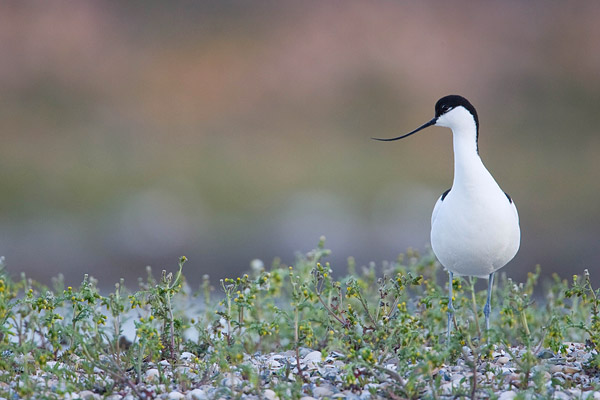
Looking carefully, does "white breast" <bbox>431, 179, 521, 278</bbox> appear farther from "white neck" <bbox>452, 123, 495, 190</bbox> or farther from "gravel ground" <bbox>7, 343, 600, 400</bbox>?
"gravel ground" <bbox>7, 343, 600, 400</bbox>

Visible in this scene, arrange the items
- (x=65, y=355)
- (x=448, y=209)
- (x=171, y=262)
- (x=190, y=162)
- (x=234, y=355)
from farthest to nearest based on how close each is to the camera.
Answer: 1. (x=190, y=162)
2. (x=171, y=262)
3. (x=448, y=209)
4. (x=65, y=355)
5. (x=234, y=355)

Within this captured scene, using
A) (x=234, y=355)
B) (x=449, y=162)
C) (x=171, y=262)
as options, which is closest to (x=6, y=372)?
(x=234, y=355)

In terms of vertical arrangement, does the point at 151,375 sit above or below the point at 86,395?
above

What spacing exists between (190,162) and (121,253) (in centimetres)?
345

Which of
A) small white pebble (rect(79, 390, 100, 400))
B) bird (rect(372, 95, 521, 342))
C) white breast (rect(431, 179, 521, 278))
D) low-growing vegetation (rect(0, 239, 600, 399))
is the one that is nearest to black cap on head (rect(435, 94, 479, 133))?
bird (rect(372, 95, 521, 342))

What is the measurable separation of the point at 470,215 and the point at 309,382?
4.15ft

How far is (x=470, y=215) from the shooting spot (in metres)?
4.38

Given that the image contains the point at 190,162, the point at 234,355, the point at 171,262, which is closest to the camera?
the point at 234,355

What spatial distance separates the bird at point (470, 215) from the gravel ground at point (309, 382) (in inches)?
21.1

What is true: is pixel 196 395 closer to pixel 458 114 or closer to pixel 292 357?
pixel 292 357

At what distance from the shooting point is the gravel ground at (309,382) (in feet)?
12.0

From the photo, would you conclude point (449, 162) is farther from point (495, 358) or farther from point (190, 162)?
point (495, 358)

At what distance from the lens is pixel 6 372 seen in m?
4.16

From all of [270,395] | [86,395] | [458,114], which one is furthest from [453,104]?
[86,395]
